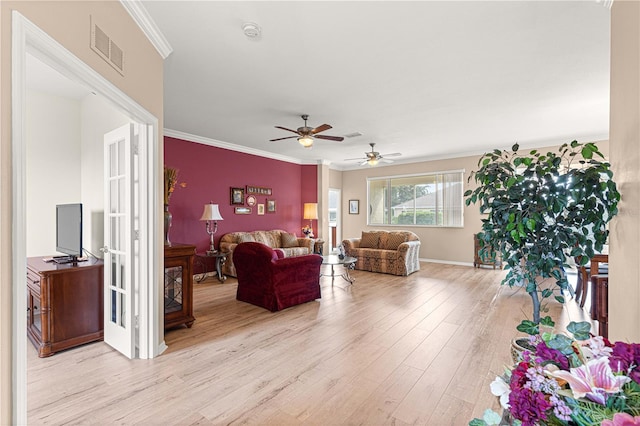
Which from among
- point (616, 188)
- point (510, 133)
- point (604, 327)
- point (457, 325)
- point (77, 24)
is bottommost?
point (457, 325)

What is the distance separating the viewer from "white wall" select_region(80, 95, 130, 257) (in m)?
3.39

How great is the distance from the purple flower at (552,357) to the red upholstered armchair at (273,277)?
128 inches

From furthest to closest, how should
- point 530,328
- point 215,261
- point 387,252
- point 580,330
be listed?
point 387,252 < point 215,261 < point 530,328 < point 580,330

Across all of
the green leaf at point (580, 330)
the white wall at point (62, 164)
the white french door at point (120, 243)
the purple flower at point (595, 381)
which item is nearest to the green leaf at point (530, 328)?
the green leaf at point (580, 330)

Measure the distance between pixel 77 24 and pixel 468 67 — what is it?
3277 millimetres

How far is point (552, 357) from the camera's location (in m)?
0.81

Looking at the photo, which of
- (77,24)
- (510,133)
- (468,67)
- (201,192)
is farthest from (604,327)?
(201,192)

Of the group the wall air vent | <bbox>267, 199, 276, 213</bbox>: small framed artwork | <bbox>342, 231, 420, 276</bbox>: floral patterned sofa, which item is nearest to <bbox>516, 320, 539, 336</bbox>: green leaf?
the wall air vent

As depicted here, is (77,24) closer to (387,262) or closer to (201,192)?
(201,192)

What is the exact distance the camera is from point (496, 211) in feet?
6.55

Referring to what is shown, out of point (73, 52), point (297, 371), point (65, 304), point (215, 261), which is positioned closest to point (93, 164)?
point (65, 304)

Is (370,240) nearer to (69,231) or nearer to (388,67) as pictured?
(388,67)

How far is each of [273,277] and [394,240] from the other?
355cm

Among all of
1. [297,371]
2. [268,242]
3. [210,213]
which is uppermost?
[210,213]
